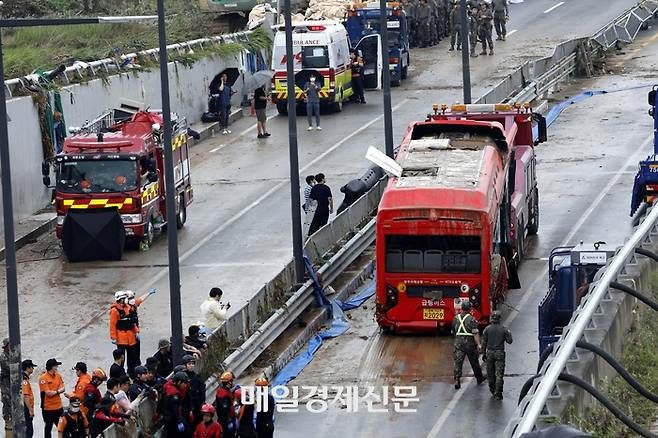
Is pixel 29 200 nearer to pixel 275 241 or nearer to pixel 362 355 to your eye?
pixel 275 241

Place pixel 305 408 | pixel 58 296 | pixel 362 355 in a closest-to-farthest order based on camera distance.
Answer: pixel 305 408
pixel 362 355
pixel 58 296

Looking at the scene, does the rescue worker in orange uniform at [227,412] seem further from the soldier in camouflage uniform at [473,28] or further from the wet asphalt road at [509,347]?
the soldier in camouflage uniform at [473,28]

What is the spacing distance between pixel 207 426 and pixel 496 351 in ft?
16.6

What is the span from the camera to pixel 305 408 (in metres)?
23.0

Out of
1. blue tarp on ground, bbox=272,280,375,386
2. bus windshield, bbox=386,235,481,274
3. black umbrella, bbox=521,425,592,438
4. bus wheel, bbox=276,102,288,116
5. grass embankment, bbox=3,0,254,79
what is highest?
grass embankment, bbox=3,0,254,79

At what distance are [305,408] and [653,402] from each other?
1091cm

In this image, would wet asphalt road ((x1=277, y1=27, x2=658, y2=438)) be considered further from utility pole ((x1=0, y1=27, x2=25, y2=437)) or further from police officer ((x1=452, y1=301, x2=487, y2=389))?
utility pole ((x1=0, y1=27, x2=25, y2=437))

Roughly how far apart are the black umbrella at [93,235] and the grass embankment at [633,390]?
1856 cm

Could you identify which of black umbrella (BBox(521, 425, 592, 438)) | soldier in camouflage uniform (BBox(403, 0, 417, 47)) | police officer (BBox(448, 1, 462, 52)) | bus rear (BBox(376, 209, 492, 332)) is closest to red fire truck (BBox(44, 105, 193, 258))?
bus rear (BBox(376, 209, 492, 332))

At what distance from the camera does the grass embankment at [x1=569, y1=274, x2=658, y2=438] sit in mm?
11992

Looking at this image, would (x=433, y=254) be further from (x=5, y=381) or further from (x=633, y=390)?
(x=633, y=390)

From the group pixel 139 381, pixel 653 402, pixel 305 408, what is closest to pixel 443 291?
pixel 305 408

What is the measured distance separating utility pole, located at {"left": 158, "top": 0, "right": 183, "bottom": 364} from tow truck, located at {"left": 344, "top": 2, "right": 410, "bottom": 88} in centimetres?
3027

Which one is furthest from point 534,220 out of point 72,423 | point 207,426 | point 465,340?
point 72,423
